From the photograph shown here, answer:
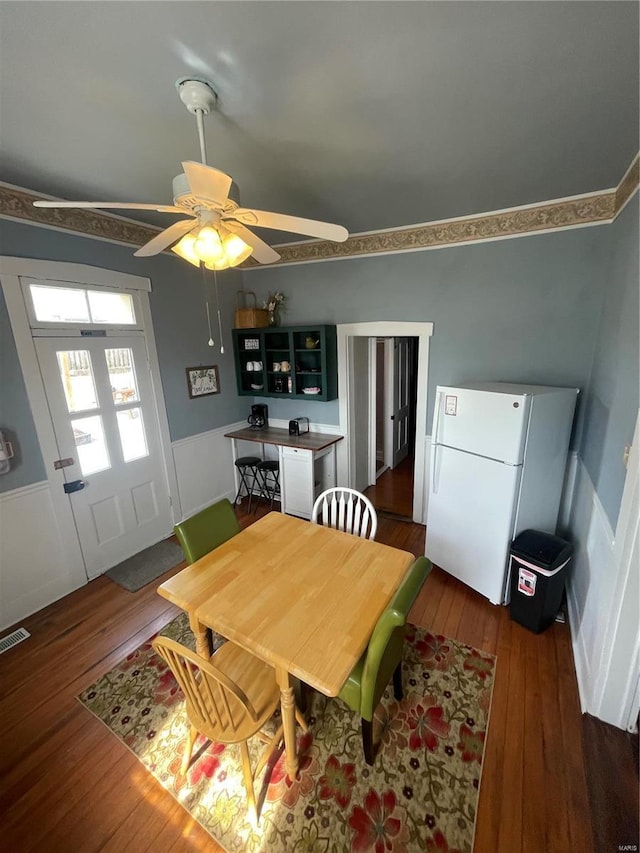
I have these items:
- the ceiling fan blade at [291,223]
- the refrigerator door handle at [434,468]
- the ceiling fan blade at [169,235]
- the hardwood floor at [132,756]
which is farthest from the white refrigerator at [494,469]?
the ceiling fan blade at [169,235]

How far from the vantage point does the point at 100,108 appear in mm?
1462

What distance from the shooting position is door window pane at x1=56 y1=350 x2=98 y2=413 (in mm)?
2531

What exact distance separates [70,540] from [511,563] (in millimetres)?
3342

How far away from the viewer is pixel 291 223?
4.46 ft

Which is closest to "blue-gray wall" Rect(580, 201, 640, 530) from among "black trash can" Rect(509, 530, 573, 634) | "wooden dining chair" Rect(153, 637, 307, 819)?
"black trash can" Rect(509, 530, 573, 634)

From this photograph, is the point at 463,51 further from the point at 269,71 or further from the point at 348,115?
the point at 269,71

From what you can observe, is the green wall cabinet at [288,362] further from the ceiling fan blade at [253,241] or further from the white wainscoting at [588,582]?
the white wainscoting at [588,582]

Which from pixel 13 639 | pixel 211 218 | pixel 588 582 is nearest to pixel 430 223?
pixel 211 218

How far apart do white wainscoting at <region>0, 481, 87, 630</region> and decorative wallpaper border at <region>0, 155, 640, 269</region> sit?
6.29ft

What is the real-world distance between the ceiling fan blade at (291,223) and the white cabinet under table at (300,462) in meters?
2.22

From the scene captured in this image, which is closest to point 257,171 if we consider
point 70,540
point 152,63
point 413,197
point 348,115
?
point 348,115

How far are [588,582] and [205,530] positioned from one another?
7.72 ft

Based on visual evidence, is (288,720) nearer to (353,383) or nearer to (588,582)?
(588,582)

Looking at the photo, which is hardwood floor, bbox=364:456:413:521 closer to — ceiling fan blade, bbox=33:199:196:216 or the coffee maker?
the coffee maker
